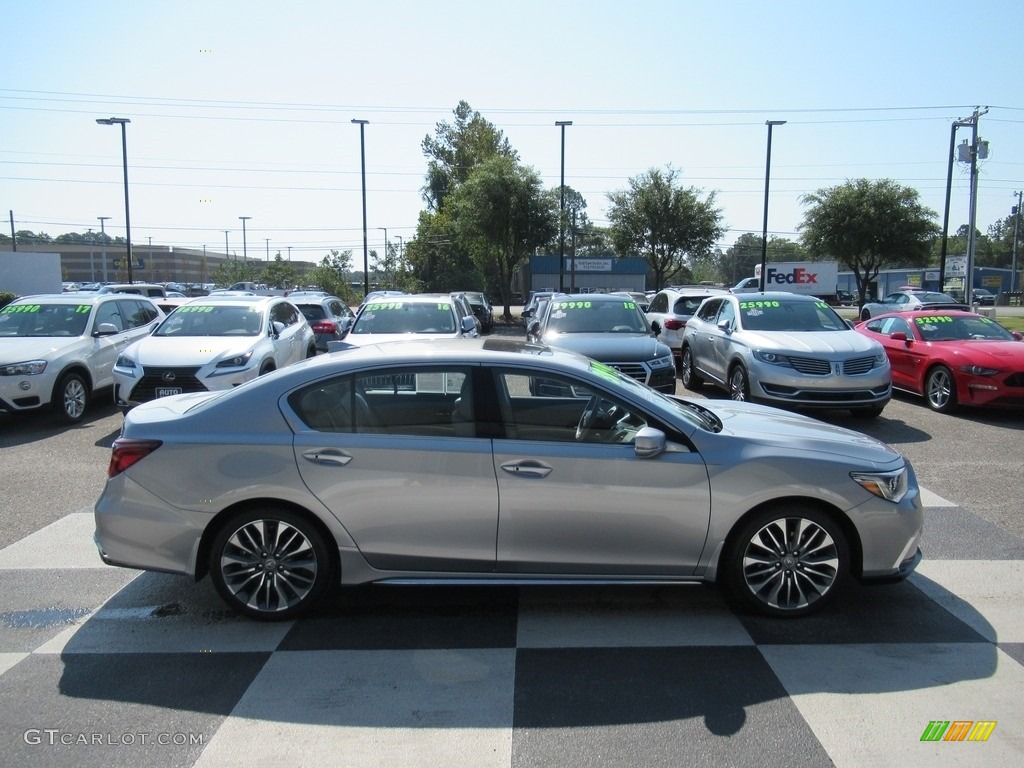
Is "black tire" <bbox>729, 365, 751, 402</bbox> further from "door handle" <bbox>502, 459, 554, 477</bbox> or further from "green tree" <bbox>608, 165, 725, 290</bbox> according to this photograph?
"green tree" <bbox>608, 165, 725, 290</bbox>

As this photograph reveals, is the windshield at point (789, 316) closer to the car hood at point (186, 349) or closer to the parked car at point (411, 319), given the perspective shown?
the parked car at point (411, 319)

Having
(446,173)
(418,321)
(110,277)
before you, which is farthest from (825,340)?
(110,277)

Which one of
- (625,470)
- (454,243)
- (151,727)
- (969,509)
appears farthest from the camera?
(454,243)

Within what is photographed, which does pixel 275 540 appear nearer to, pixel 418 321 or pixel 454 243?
pixel 418 321

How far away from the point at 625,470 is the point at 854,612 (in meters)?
1.60

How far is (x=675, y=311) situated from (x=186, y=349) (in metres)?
10.4

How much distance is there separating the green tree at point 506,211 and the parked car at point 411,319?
22.7 metres

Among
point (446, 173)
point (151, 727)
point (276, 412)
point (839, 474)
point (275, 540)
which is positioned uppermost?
point (446, 173)

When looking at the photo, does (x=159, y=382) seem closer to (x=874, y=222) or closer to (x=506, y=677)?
(x=506, y=677)

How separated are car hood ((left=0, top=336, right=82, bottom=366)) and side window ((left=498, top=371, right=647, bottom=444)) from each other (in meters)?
8.63

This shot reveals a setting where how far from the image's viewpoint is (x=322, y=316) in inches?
738

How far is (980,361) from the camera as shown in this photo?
10719 millimetres

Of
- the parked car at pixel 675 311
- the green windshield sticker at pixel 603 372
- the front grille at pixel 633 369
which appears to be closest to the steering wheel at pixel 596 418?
the green windshield sticker at pixel 603 372

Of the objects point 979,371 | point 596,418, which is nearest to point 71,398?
point 596,418
